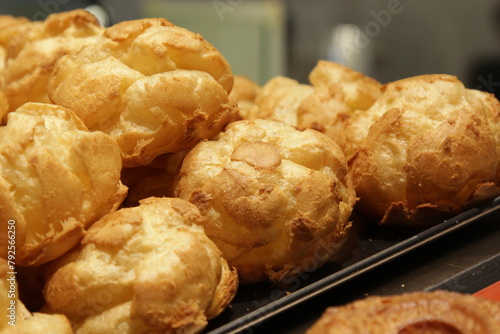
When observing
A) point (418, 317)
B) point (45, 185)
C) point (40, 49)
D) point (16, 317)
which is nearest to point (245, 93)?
point (40, 49)

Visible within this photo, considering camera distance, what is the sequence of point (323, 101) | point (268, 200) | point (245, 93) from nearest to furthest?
point (268, 200) → point (323, 101) → point (245, 93)

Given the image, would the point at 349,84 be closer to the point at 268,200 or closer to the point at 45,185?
the point at 268,200

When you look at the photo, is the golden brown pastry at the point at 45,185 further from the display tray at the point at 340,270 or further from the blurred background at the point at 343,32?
the blurred background at the point at 343,32

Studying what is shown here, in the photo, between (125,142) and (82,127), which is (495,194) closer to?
(125,142)

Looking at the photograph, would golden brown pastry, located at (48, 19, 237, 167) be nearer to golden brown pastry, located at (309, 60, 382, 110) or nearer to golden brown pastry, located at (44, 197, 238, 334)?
golden brown pastry, located at (44, 197, 238, 334)

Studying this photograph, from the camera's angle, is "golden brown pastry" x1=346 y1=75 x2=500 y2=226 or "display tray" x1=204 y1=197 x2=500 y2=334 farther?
"golden brown pastry" x1=346 y1=75 x2=500 y2=226

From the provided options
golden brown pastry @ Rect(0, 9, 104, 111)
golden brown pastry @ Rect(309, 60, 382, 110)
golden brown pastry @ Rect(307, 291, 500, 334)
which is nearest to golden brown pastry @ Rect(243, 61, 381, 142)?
golden brown pastry @ Rect(309, 60, 382, 110)
